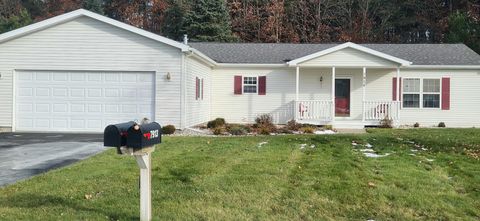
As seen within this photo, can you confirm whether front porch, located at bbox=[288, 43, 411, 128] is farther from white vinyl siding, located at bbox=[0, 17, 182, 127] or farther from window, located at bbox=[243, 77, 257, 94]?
white vinyl siding, located at bbox=[0, 17, 182, 127]

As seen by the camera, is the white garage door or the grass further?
the white garage door

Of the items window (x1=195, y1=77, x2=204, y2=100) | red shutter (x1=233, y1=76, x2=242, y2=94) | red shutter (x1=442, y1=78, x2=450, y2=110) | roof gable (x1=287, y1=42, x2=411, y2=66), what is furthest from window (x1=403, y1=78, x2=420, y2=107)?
window (x1=195, y1=77, x2=204, y2=100)

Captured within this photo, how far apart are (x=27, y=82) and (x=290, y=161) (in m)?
11.3

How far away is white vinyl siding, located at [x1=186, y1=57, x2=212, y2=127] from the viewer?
57.9 ft

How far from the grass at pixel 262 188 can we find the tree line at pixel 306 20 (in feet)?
89.5

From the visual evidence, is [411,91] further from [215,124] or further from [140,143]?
[140,143]

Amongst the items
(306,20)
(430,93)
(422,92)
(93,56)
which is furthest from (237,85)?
(306,20)

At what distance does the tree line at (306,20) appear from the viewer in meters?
36.9

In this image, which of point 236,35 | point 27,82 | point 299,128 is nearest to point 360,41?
point 236,35

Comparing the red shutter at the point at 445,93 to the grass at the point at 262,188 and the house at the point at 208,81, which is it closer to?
the house at the point at 208,81

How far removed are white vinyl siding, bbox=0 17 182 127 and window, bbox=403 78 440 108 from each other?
10343 mm

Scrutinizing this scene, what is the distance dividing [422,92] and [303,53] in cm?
558

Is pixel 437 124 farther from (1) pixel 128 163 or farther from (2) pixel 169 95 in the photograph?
(1) pixel 128 163

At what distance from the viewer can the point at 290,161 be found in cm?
959
